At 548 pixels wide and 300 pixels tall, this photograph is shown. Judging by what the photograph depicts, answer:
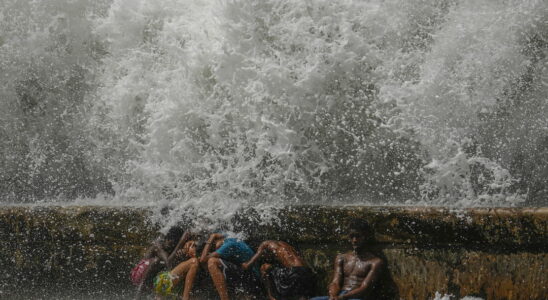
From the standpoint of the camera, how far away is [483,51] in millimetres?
4520

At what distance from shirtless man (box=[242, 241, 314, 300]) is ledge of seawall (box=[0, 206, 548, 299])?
6 centimetres

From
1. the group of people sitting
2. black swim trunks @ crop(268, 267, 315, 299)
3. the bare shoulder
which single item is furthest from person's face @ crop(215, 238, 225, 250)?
the bare shoulder

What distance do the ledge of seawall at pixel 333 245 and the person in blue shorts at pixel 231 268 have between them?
0.10 meters

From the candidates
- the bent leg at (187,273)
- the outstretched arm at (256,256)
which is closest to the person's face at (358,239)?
the outstretched arm at (256,256)

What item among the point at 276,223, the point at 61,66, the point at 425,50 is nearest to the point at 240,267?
the point at 276,223

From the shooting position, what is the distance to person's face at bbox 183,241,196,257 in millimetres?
3314

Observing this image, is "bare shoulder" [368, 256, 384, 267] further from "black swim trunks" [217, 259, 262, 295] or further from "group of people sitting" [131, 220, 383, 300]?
"black swim trunks" [217, 259, 262, 295]

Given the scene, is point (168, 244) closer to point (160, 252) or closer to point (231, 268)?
point (160, 252)

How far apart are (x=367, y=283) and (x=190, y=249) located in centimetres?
111

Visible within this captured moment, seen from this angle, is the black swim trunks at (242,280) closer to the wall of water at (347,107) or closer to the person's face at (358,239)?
the person's face at (358,239)

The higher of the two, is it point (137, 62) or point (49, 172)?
point (137, 62)

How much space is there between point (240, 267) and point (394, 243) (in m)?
0.92

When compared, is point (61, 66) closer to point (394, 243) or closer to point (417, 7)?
point (417, 7)

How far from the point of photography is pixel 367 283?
297 centimetres
